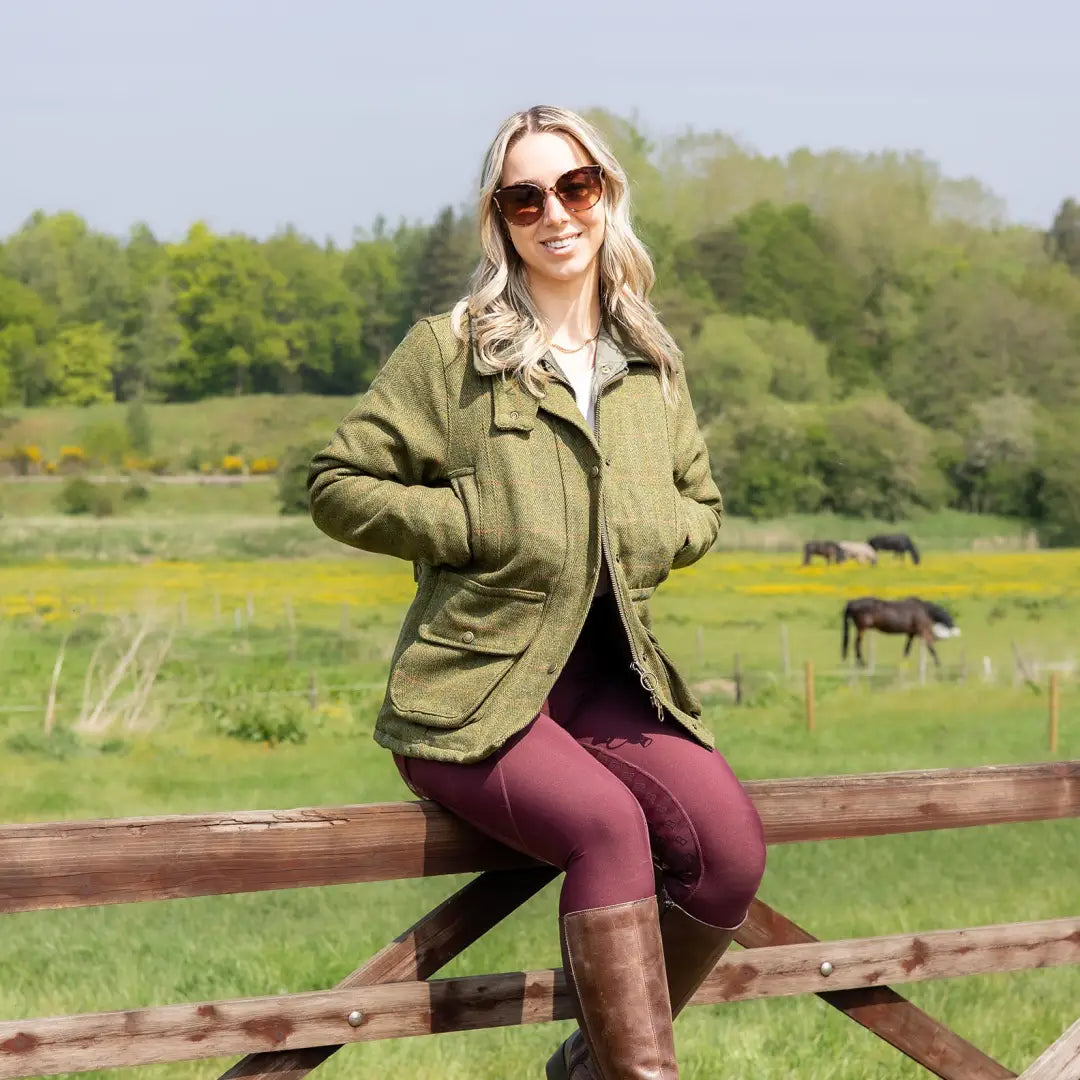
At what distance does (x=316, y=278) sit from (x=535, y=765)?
1868cm

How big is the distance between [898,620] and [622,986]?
20302 mm

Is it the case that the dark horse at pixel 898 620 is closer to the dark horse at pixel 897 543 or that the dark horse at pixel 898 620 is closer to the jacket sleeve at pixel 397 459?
the dark horse at pixel 897 543

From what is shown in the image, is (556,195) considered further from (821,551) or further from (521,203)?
(821,551)

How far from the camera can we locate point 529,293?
108 inches

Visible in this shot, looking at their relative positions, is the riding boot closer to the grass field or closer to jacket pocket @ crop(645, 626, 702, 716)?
jacket pocket @ crop(645, 626, 702, 716)

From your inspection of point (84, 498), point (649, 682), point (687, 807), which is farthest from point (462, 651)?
point (84, 498)

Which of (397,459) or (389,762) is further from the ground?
(397,459)

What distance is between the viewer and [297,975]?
765cm

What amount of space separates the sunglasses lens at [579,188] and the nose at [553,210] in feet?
0.03

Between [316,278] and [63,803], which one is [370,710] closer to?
[63,803]

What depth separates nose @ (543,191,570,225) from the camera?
8.68 feet

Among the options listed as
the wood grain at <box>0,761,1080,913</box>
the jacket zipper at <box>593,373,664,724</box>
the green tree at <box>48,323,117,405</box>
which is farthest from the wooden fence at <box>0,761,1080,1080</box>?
the green tree at <box>48,323,117,405</box>

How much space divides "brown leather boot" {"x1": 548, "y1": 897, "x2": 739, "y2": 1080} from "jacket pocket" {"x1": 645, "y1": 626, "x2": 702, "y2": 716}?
1.07ft

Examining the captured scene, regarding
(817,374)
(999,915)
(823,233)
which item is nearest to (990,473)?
(817,374)
